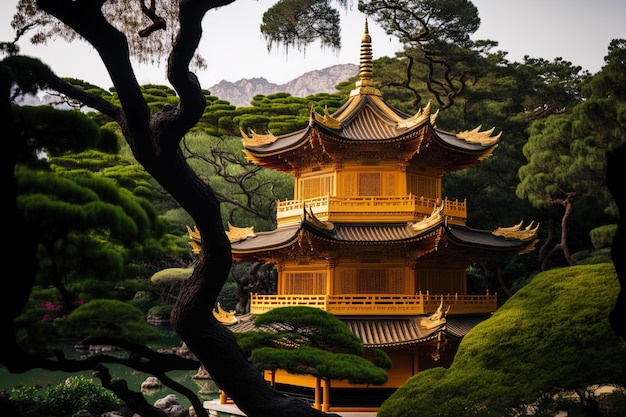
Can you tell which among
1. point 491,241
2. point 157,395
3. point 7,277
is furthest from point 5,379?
point 7,277

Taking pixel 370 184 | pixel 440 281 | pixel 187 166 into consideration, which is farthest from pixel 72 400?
pixel 187 166

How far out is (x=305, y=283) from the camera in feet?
60.7

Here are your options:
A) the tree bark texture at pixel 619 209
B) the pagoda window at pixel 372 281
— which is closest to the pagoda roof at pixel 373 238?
the pagoda window at pixel 372 281

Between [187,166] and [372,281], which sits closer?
[187,166]

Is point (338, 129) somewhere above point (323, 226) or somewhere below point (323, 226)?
above

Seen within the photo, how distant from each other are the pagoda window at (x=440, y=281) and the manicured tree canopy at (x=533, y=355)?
27.6 ft

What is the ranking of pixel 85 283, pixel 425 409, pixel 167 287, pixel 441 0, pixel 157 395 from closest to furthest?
pixel 85 283, pixel 425 409, pixel 157 395, pixel 441 0, pixel 167 287

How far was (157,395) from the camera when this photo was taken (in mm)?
24641

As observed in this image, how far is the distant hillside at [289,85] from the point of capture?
544 feet

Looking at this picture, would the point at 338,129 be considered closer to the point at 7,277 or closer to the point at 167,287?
the point at 7,277

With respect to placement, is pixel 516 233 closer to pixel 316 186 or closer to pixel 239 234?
pixel 316 186

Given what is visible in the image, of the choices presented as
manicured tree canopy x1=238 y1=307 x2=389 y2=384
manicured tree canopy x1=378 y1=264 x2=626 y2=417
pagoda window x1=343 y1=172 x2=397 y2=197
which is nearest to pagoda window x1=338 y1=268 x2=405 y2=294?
pagoda window x1=343 y1=172 x2=397 y2=197

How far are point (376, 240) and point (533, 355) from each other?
9.00m

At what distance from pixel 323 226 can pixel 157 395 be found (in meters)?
11.5
